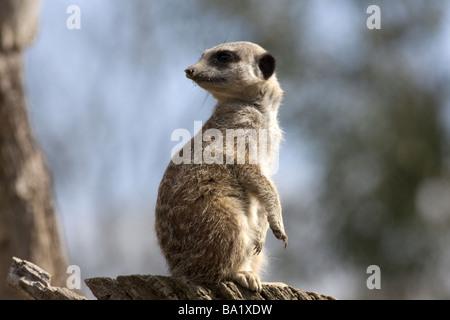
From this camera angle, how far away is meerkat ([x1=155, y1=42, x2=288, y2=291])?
12.7 ft

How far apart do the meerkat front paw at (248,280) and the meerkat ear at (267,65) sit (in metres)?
1.76

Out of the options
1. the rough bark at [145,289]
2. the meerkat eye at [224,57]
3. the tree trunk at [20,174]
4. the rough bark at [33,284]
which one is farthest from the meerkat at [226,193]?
the tree trunk at [20,174]

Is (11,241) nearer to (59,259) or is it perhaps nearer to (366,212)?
(59,259)

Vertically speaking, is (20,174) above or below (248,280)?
above

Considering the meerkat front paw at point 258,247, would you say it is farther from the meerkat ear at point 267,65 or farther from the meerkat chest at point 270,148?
the meerkat ear at point 267,65

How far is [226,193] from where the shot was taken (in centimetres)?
409

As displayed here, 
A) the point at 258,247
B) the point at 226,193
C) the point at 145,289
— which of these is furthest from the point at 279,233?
the point at 145,289

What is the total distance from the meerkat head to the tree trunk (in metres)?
1.87

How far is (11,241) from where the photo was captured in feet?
19.3

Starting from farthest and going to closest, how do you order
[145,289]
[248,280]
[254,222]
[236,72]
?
[236,72]
[254,222]
[248,280]
[145,289]

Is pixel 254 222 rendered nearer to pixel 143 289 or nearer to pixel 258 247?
pixel 258 247

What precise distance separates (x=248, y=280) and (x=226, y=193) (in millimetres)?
609

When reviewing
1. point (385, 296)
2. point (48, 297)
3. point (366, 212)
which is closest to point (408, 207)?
point (366, 212)
